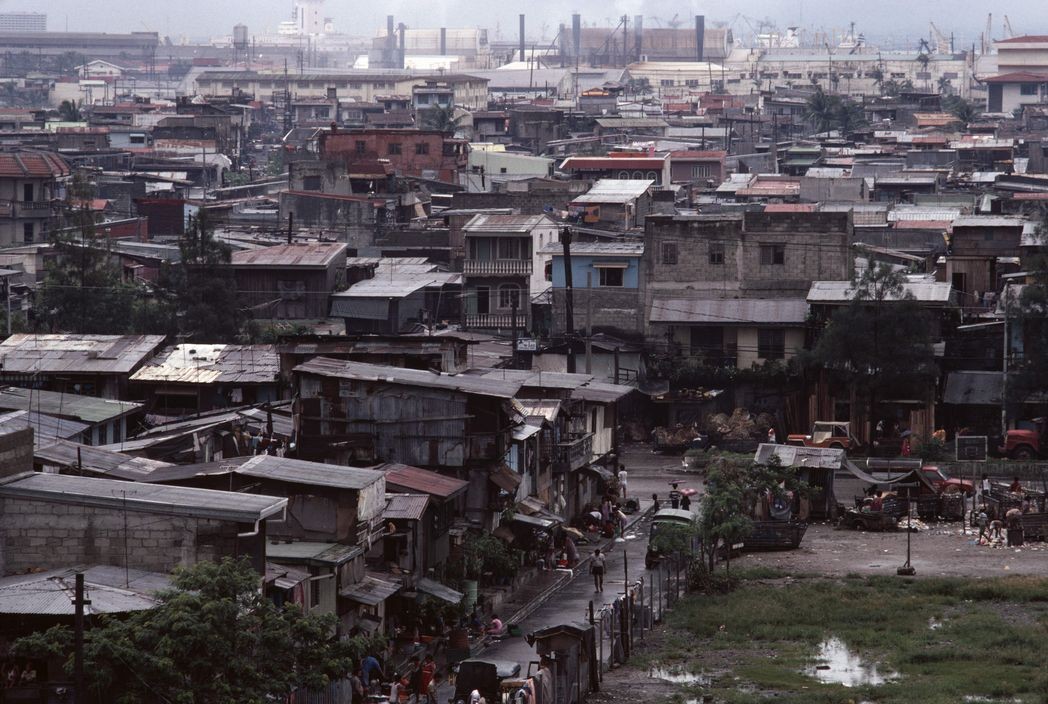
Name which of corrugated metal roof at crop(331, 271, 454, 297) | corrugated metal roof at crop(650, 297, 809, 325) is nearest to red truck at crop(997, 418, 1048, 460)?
corrugated metal roof at crop(650, 297, 809, 325)

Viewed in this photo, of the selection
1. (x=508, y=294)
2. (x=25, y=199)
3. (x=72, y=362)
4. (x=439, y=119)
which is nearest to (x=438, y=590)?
(x=72, y=362)

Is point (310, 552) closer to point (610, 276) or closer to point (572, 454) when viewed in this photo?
point (572, 454)

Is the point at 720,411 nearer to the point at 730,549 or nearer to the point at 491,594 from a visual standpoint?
the point at 730,549

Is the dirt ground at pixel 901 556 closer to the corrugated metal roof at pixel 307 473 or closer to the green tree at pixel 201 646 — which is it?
the corrugated metal roof at pixel 307 473

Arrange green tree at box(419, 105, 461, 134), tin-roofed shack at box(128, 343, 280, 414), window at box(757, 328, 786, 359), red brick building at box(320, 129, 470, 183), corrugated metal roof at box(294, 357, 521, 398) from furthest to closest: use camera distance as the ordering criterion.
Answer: green tree at box(419, 105, 461, 134)
red brick building at box(320, 129, 470, 183)
window at box(757, 328, 786, 359)
tin-roofed shack at box(128, 343, 280, 414)
corrugated metal roof at box(294, 357, 521, 398)

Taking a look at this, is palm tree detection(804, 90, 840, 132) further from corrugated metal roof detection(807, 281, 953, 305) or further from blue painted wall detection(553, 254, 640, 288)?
corrugated metal roof detection(807, 281, 953, 305)
